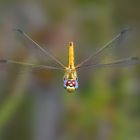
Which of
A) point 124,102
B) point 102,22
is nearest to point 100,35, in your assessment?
point 102,22

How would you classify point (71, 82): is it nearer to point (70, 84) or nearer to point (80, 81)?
point (70, 84)

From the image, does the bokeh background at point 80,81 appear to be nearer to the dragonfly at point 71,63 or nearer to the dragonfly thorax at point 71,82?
the dragonfly at point 71,63

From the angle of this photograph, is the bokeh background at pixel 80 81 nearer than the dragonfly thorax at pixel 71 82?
No

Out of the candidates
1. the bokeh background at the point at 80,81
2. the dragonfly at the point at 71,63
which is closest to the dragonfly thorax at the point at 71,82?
the dragonfly at the point at 71,63

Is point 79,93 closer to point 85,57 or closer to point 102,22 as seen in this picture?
point 85,57

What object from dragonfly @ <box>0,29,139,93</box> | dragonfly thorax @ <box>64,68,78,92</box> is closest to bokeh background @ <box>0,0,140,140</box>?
dragonfly @ <box>0,29,139,93</box>

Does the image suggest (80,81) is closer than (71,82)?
No

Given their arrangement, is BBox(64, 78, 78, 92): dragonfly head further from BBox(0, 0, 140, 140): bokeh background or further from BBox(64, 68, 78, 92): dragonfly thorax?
BBox(0, 0, 140, 140): bokeh background

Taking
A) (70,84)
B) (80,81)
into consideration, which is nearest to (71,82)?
(70,84)
